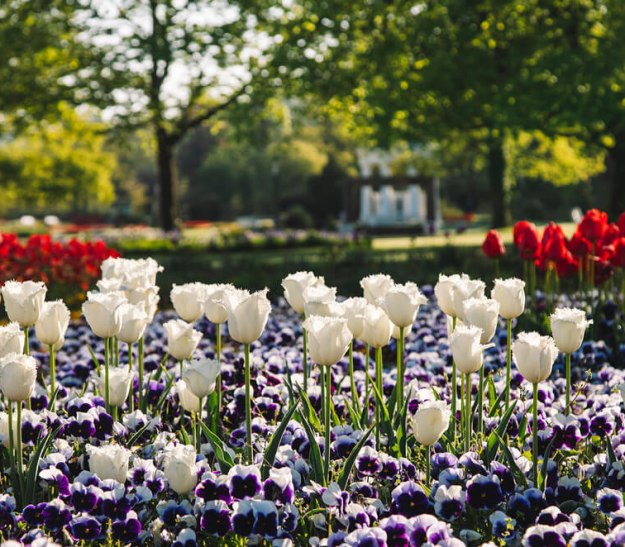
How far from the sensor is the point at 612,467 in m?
3.10

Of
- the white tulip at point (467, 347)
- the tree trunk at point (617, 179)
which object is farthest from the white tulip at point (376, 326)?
the tree trunk at point (617, 179)

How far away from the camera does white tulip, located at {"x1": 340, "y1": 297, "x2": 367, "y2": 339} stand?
10.4 feet

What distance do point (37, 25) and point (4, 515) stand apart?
Result: 2058cm

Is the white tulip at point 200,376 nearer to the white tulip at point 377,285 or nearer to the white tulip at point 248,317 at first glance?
the white tulip at point 248,317

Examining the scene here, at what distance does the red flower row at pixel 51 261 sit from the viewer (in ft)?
30.2

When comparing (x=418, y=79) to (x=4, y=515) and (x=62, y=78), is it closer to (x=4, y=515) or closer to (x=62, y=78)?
(x=62, y=78)

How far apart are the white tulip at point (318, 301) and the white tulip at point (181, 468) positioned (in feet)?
2.56

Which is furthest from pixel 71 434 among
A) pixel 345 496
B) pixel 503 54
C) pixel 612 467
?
pixel 503 54

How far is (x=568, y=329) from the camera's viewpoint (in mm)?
3062

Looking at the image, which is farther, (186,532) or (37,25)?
(37,25)

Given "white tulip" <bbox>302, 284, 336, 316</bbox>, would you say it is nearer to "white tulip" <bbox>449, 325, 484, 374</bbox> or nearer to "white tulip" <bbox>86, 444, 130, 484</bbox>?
"white tulip" <bbox>449, 325, 484, 374</bbox>

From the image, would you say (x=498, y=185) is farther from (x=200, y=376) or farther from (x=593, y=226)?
(x=200, y=376)

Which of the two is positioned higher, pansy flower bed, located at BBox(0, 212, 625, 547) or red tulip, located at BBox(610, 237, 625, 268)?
red tulip, located at BBox(610, 237, 625, 268)

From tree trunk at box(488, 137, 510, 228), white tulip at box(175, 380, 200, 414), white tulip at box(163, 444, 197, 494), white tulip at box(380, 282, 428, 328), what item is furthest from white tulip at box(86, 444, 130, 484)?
tree trunk at box(488, 137, 510, 228)
